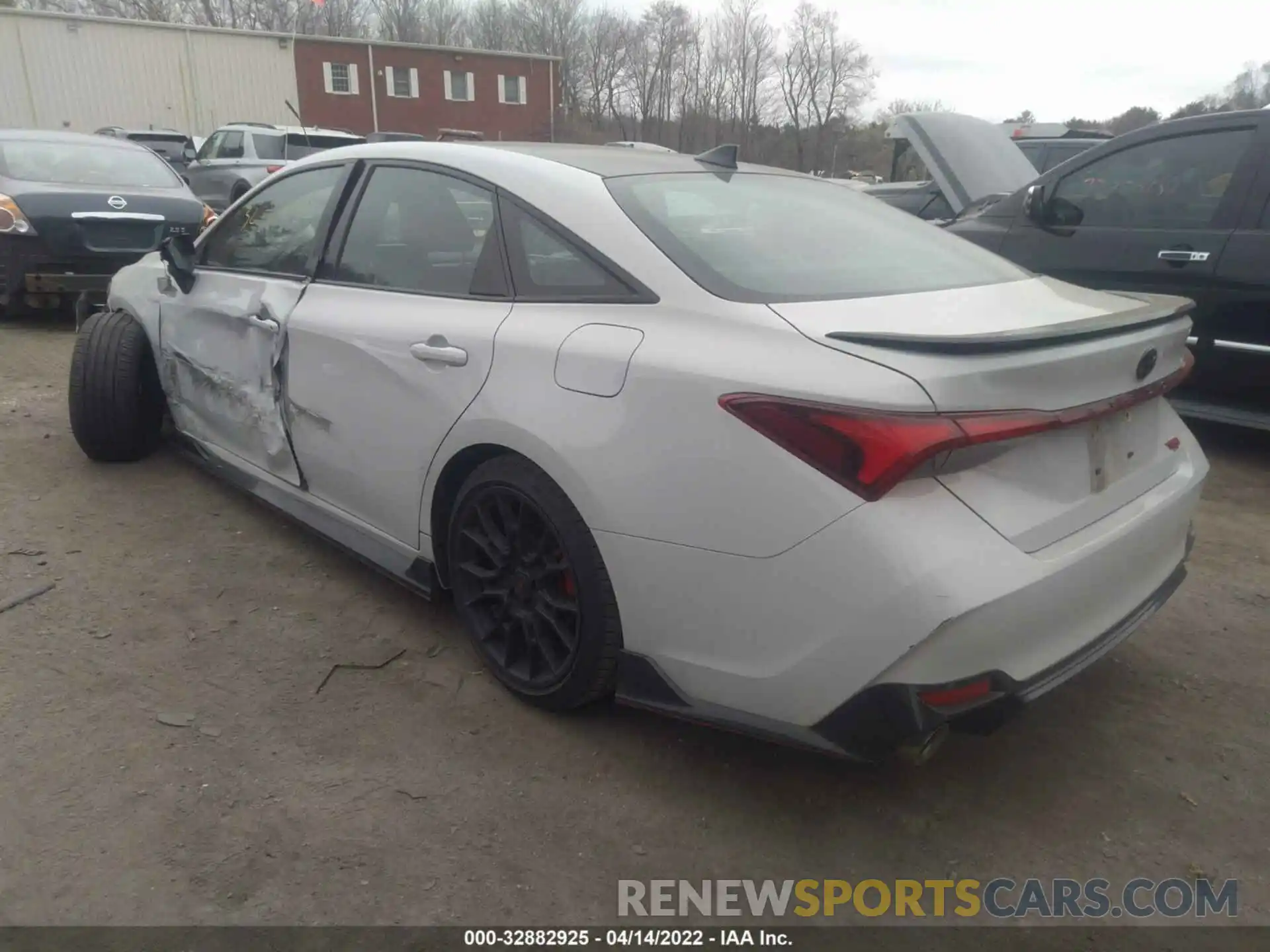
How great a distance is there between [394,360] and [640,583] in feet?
3.59

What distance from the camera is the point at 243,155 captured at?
15.3 metres

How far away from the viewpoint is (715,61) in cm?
5781

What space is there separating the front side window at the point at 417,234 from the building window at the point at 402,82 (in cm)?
4020

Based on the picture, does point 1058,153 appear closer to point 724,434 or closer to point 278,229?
point 278,229

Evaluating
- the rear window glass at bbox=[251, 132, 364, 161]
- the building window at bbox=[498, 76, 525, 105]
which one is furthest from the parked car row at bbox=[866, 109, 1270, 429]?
the building window at bbox=[498, 76, 525, 105]

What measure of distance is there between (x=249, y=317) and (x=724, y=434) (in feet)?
7.26

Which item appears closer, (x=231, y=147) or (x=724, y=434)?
(x=724, y=434)

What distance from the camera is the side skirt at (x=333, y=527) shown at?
285cm

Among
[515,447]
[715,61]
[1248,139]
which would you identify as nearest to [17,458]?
[515,447]

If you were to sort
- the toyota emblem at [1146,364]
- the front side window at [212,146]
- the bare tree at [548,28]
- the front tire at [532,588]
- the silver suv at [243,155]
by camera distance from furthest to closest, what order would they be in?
the bare tree at [548,28], the front side window at [212,146], the silver suv at [243,155], the front tire at [532,588], the toyota emblem at [1146,364]

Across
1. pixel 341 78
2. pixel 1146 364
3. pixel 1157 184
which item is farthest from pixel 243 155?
pixel 341 78

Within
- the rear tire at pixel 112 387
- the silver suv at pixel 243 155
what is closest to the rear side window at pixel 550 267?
the rear tire at pixel 112 387

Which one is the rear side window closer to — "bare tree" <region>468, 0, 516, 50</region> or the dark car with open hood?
the dark car with open hood

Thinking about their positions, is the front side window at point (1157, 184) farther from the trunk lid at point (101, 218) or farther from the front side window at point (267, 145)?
the front side window at point (267, 145)
